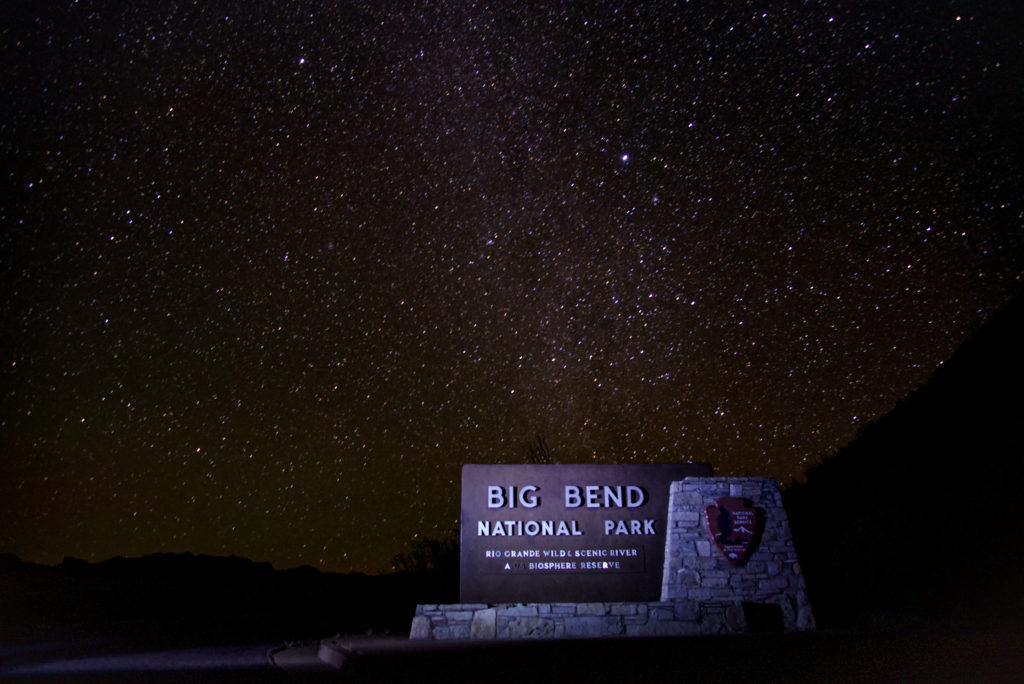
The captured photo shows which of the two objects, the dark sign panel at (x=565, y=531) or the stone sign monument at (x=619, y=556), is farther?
the dark sign panel at (x=565, y=531)

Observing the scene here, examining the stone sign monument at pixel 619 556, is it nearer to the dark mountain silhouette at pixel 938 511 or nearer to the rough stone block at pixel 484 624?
the rough stone block at pixel 484 624

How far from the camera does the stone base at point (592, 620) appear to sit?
12.2 metres

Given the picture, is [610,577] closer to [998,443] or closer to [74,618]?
[998,443]

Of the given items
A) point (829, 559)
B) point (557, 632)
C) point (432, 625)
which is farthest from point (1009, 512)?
point (432, 625)

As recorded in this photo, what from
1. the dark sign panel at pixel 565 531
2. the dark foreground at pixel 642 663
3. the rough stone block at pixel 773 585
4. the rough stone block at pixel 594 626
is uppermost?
the dark sign panel at pixel 565 531

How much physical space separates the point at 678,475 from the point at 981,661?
8322 mm

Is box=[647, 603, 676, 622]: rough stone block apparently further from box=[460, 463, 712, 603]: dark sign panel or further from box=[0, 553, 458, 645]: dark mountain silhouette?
box=[0, 553, 458, 645]: dark mountain silhouette

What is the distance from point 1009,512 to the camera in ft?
44.9

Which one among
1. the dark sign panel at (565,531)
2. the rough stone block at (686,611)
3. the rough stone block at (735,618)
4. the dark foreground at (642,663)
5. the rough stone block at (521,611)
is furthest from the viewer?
the dark sign panel at (565,531)

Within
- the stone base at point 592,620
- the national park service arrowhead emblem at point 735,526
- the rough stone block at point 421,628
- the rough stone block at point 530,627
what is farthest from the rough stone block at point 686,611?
the rough stone block at point 421,628

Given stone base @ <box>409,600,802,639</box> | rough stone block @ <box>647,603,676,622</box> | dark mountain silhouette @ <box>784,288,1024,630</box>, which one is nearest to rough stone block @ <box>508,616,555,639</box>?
stone base @ <box>409,600,802,639</box>

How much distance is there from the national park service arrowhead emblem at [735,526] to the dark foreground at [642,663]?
11.4 feet

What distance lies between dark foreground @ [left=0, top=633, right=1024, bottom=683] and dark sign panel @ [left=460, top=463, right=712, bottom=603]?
328 cm

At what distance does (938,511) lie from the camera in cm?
1535
